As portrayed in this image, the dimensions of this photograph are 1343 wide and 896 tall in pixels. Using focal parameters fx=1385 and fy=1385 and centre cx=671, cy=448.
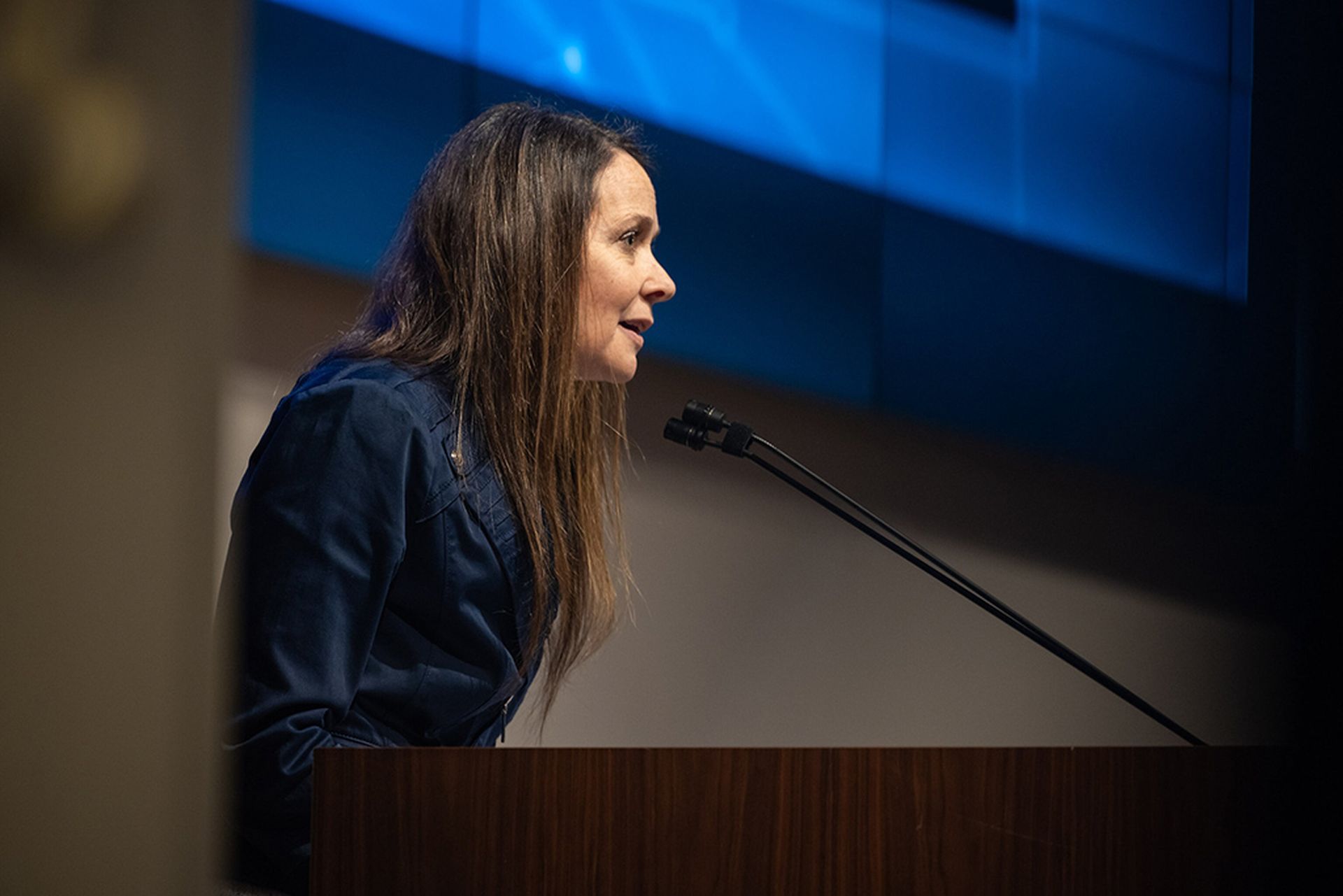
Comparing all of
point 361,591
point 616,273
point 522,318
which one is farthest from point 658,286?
point 361,591

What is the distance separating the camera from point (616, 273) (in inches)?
62.2

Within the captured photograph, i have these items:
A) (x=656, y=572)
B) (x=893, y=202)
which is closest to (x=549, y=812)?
(x=656, y=572)

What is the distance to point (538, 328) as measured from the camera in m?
1.50

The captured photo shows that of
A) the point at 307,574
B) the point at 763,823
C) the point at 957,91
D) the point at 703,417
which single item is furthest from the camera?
the point at 957,91

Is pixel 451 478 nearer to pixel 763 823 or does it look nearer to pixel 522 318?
pixel 522 318

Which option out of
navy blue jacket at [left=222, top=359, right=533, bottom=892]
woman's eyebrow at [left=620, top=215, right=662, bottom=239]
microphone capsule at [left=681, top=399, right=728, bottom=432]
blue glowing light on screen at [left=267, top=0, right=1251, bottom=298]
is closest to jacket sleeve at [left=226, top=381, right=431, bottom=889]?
navy blue jacket at [left=222, top=359, right=533, bottom=892]

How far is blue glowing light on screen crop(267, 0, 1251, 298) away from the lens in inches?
86.2

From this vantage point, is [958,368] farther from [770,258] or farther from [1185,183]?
[1185,183]

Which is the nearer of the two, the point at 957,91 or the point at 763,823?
the point at 763,823

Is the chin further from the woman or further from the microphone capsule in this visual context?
the microphone capsule

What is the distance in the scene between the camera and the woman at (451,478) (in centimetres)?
119

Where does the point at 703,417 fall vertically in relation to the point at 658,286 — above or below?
below

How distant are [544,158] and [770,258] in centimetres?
89

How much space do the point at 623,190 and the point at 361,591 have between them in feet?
1.97
